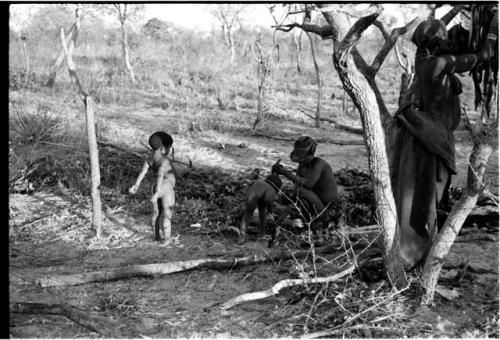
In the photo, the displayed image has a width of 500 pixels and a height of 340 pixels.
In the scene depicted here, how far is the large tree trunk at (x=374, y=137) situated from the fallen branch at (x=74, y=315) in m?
1.86

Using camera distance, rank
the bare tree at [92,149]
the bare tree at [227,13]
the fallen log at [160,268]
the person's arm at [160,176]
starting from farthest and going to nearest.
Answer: the bare tree at [227,13] < the bare tree at [92,149] < the person's arm at [160,176] < the fallen log at [160,268]

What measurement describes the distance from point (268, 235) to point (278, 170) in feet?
2.33

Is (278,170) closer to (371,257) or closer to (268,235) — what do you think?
(268,235)

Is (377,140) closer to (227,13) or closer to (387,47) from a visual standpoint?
(387,47)

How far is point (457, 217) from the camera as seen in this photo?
3.59 metres

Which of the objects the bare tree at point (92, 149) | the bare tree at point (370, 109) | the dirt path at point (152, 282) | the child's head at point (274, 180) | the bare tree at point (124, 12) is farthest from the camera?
the bare tree at point (124, 12)

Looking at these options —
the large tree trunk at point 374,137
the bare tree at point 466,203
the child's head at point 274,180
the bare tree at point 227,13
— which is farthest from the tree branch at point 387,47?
the bare tree at point 227,13

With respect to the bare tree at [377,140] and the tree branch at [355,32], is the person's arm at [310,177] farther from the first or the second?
the tree branch at [355,32]

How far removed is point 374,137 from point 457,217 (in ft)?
2.63

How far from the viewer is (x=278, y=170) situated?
18.1ft

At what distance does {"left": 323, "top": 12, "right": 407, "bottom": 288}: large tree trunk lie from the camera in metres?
3.23

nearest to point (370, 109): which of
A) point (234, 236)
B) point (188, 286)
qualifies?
point (188, 286)

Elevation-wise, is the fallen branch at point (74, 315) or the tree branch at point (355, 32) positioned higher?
the tree branch at point (355, 32)

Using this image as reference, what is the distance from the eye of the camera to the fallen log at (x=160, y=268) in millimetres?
4312
